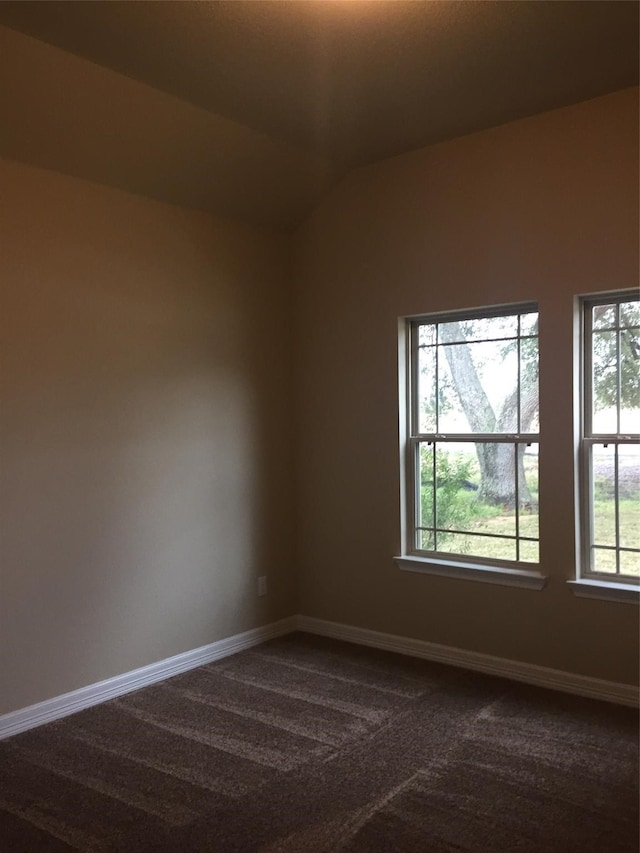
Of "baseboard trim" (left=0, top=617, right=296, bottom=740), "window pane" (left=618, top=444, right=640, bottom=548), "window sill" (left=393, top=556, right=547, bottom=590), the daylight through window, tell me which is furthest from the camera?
the daylight through window

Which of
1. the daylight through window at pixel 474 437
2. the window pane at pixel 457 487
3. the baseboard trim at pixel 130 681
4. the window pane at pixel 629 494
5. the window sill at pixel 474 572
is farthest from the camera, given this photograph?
the window pane at pixel 457 487

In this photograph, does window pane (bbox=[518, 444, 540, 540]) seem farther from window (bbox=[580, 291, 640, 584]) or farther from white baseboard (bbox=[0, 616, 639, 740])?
white baseboard (bbox=[0, 616, 639, 740])

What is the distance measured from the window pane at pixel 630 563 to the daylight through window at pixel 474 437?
1.42 ft

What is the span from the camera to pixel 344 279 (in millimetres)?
4539

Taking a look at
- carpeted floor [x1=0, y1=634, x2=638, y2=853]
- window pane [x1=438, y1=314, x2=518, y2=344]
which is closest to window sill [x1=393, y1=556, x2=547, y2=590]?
carpeted floor [x1=0, y1=634, x2=638, y2=853]

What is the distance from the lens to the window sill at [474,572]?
3826 mm

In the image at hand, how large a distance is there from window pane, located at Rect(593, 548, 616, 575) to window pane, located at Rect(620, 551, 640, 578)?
39 millimetres

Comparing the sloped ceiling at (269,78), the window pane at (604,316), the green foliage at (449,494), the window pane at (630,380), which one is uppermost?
the sloped ceiling at (269,78)

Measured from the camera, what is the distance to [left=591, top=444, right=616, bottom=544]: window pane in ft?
11.9

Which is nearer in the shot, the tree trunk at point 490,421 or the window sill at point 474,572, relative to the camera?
the window sill at point 474,572

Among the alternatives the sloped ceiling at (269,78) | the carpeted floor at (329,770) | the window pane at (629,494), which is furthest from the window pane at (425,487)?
the sloped ceiling at (269,78)

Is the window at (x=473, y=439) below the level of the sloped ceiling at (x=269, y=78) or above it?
below

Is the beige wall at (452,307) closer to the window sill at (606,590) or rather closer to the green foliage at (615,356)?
the window sill at (606,590)

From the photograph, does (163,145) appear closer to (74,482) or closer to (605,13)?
(74,482)
